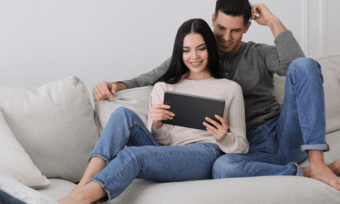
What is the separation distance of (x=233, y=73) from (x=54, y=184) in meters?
1.03

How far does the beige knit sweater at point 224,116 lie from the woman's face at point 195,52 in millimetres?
87

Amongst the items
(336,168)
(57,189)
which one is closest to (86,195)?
(57,189)

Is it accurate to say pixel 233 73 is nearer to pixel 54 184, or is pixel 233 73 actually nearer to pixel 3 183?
pixel 54 184

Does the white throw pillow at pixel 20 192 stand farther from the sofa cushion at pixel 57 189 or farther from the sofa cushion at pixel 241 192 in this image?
the sofa cushion at pixel 57 189

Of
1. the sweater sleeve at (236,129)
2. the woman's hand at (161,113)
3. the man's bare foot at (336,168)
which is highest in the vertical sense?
the woman's hand at (161,113)

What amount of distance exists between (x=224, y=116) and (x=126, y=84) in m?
0.62

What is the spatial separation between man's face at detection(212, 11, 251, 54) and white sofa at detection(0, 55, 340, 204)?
0.48 m

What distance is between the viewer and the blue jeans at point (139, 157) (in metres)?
0.97

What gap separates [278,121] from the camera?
1.37 metres

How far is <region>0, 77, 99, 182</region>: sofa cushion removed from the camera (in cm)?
130

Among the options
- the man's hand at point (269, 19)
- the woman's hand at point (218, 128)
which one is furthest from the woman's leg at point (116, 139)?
the man's hand at point (269, 19)

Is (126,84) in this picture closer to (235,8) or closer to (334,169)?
(235,8)

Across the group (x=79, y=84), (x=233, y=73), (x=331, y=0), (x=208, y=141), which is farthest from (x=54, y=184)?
(x=331, y=0)

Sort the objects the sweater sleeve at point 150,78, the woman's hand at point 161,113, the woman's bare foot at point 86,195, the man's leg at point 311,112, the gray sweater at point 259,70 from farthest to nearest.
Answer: the sweater sleeve at point 150,78 < the gray sweater at point 259,70 < the woman's hand at point 161,113 < the man's leg at point 311,112 < the woman's bare foot at point 86,195
